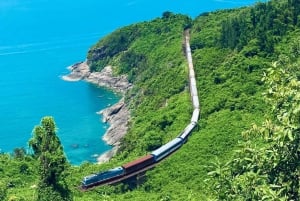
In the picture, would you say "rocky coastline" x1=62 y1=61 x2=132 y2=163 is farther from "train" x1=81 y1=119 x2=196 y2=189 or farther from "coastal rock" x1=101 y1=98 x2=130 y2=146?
"train" x1=81 y1=119 x2=196 y2=189

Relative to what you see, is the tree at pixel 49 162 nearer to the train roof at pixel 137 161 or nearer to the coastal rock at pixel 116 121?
the train roof at pixel 137 161

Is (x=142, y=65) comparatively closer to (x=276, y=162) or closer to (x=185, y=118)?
(x=185, y=118)

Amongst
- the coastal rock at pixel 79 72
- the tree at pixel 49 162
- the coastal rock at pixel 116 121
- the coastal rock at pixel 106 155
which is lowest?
the tree at pixel 49 162

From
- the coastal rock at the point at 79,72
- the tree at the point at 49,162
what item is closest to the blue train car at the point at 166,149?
the tree at the point at 49,162

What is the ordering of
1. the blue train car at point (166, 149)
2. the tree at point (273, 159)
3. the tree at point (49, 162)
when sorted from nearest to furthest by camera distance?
1. the tree at point (273, 159)
2. the tree at point (49, 162)
3. the blue train car at point (166, 149)

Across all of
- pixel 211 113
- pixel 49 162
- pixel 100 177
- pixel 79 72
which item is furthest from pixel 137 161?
pixel 79 72

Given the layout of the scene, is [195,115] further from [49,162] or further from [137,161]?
[49,162]
